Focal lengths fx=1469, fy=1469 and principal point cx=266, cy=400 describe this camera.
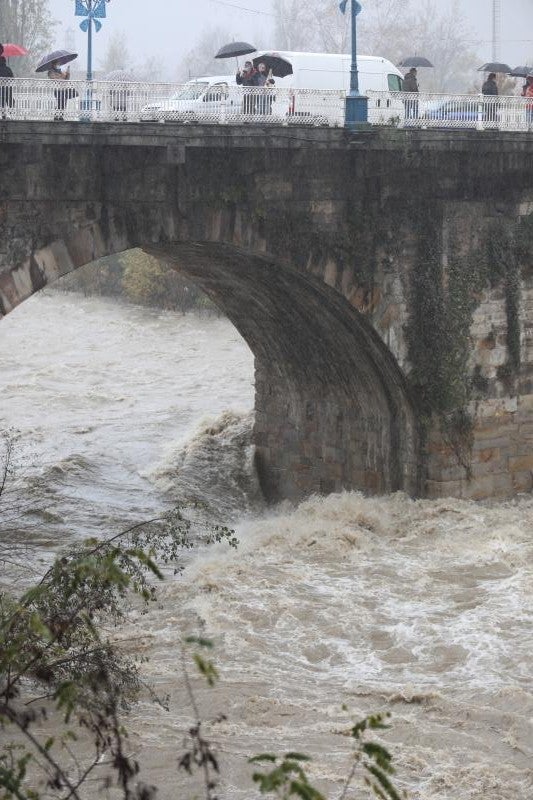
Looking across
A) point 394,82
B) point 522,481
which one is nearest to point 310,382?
point 522,481

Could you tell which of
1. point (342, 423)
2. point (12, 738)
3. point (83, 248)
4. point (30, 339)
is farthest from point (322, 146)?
point (30, 339)

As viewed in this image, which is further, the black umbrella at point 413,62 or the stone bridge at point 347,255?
the black umbrella at point 413,62

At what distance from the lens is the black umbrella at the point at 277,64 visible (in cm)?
2364

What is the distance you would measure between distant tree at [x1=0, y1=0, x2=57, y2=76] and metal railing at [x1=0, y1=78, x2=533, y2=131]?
106ft

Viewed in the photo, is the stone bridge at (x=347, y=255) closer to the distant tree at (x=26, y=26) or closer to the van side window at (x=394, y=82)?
the van side window at (x=394, y=82)

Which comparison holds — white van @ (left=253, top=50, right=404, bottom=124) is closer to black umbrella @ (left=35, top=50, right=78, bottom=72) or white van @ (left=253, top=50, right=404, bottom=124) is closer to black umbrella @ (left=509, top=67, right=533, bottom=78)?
black umbrella @ (left=509, top=67, right=533, bottom=78)

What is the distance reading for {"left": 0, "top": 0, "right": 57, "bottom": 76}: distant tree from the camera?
171 feet

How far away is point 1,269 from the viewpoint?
17562 millimetres

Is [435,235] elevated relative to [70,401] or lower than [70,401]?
elevated

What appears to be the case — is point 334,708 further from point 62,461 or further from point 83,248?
point 62,461

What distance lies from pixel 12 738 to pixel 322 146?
9.63 metres

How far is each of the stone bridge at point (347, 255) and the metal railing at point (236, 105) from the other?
1.01ft

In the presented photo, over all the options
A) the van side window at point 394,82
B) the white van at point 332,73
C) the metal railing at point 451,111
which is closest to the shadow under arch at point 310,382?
the metal railing at point 451,111

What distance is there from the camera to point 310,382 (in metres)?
24.6
